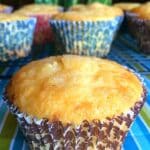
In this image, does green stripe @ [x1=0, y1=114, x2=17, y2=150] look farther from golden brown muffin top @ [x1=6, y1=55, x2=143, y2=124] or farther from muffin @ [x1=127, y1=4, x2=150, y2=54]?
muffin @ [x1=127, y1=4, x2=150, y2=54]

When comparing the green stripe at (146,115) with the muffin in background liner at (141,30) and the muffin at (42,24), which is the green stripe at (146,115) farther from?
the muffin at (42,24)

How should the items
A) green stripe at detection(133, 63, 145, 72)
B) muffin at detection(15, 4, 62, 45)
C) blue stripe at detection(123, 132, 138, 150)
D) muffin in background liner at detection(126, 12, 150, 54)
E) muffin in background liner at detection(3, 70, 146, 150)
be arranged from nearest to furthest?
muffin in background liner at detection(3, 70, 146, 150)
blue stripe at detection(123, 132, 138, 150)
green stripe at detection(133, 63, 145, 72)
muffin in background liner at detection(126, 12, 150, 54)
muffin at detection(15, 4, 62, 45)

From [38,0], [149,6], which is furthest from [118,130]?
[38,0]

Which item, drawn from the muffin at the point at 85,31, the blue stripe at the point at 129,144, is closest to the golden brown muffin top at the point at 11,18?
the muffin at the point at 85,31

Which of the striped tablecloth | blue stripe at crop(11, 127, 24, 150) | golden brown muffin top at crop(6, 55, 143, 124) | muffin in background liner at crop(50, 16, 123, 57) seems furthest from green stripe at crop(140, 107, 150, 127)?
muffin in background liner at crop(50, 16, 123, 57)

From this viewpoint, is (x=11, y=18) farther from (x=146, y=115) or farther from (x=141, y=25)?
(x=146, y=115)
